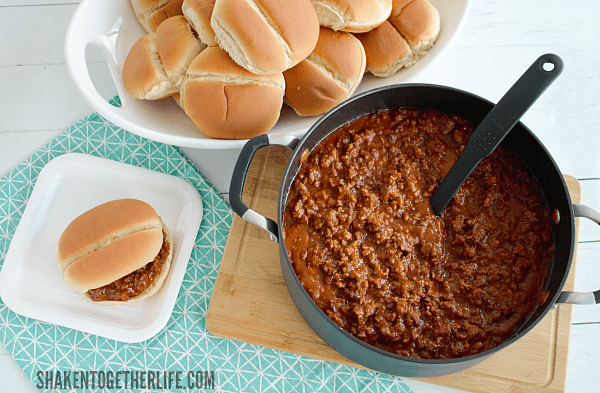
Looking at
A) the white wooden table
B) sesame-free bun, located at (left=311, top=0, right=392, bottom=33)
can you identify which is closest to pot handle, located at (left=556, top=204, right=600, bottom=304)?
the white wooden table

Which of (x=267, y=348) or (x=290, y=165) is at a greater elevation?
(x=290, y=165)

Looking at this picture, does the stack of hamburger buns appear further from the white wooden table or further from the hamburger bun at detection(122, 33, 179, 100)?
the white wooden table

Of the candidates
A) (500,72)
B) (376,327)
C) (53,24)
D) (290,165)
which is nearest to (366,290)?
(376,327)

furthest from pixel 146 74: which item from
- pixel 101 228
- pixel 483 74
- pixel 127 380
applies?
pixel 483 74

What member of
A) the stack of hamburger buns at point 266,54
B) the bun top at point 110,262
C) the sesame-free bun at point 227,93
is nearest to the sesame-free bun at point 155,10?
the stack of hamburger buns at point 266,54

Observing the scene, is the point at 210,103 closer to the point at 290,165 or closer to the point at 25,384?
the point at 290,165

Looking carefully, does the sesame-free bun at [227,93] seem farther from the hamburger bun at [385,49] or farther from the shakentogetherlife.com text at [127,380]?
the shakentogetherlife.com text at [127,380]
